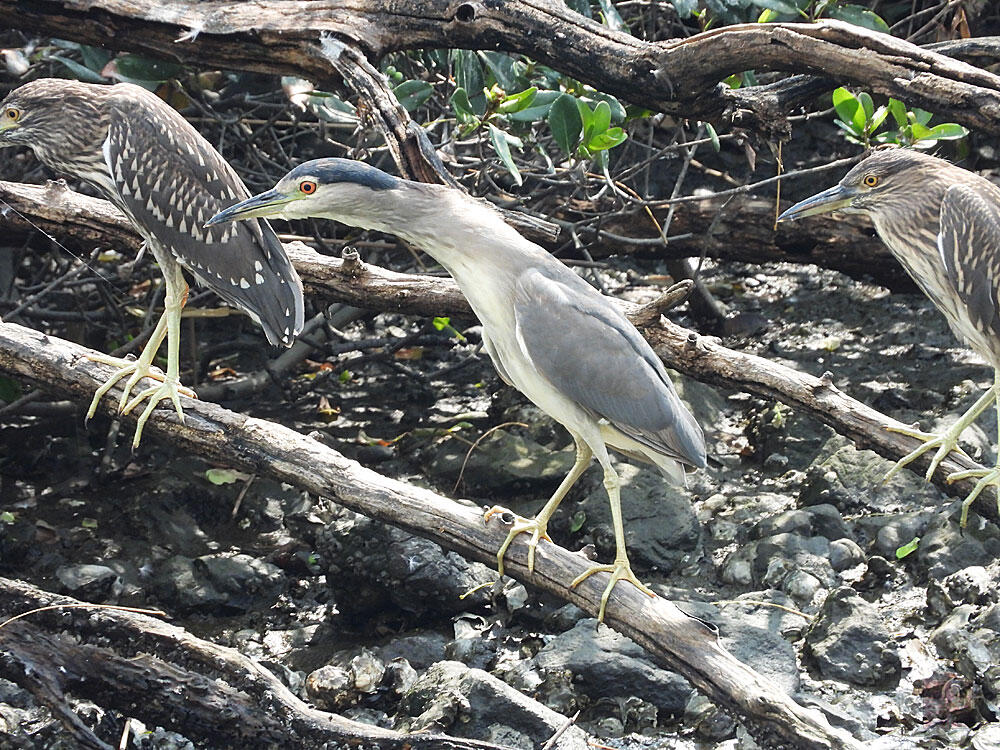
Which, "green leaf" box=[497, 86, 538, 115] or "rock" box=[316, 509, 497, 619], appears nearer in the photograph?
"green leaf" box=[497, 86, 538, 115]

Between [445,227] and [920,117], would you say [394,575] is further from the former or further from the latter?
[920,117]

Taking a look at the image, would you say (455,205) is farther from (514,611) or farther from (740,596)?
(740,596)

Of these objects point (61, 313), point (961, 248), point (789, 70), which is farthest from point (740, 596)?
point (61, 313)

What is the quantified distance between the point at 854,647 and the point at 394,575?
1.78 meters

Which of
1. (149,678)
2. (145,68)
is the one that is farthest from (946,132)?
(149,678)

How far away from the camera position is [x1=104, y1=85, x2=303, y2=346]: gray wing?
169 inches

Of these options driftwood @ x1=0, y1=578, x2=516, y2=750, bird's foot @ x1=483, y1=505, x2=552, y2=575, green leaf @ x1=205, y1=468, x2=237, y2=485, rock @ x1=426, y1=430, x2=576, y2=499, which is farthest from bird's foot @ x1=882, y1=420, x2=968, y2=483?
green leaf @ x1=205, y1=468, x2=237, y2=485

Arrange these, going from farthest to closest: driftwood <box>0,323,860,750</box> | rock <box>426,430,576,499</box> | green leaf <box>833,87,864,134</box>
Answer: rock <box>426,430,576,499</box> → green leaf <box>833,87,864,134</box> → driftwood <box>0,323,860,750</box>

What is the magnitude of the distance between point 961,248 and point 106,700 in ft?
11.1

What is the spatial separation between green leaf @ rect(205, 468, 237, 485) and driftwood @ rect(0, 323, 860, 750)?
1.36 meters

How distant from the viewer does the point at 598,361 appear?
11.8ft

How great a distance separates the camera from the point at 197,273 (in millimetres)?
4371

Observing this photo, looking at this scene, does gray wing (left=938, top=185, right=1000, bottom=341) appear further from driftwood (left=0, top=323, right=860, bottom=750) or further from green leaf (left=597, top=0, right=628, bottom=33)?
driftwood (left=0, top=323, right=860, bottom=750)

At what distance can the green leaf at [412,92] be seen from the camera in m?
4.91
